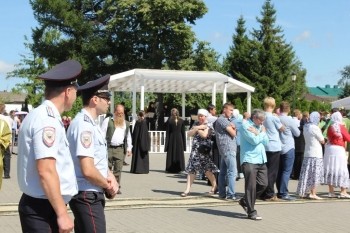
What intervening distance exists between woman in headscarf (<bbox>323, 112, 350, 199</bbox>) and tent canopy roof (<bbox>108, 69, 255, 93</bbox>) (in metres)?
12.6

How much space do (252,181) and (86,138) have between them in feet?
17.5

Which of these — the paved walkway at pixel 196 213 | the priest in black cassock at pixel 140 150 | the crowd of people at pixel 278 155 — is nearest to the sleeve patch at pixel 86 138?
the paved walkway at pixel 196 213

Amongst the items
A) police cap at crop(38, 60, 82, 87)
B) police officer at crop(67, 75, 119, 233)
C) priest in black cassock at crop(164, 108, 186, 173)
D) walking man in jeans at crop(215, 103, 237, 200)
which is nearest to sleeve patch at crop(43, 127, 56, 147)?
police cap at crop(38, 60, 82, 87)

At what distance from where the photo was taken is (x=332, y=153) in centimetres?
1217

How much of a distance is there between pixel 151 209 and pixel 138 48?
38.1 metres

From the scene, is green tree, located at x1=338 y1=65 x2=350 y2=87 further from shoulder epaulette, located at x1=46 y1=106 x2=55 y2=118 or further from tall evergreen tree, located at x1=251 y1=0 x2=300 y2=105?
shoulder epaulette, located at x1=46 y1=106 x2=55 y2=118

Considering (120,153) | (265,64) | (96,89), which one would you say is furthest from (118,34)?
(96,89)

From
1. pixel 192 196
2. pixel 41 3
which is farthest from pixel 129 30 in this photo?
pixel 192 196

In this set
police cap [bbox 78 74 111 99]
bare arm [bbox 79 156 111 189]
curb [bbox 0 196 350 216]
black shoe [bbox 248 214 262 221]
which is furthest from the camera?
curb [bbox 0 196 350 216]

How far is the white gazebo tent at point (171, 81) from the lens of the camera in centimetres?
2433

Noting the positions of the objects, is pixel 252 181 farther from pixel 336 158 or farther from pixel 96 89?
pixel 96 89

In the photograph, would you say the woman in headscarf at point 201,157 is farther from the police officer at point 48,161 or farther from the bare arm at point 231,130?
the police officer at point 48,161

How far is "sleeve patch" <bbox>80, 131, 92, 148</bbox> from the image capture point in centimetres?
465

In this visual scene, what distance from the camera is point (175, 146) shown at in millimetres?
17578
